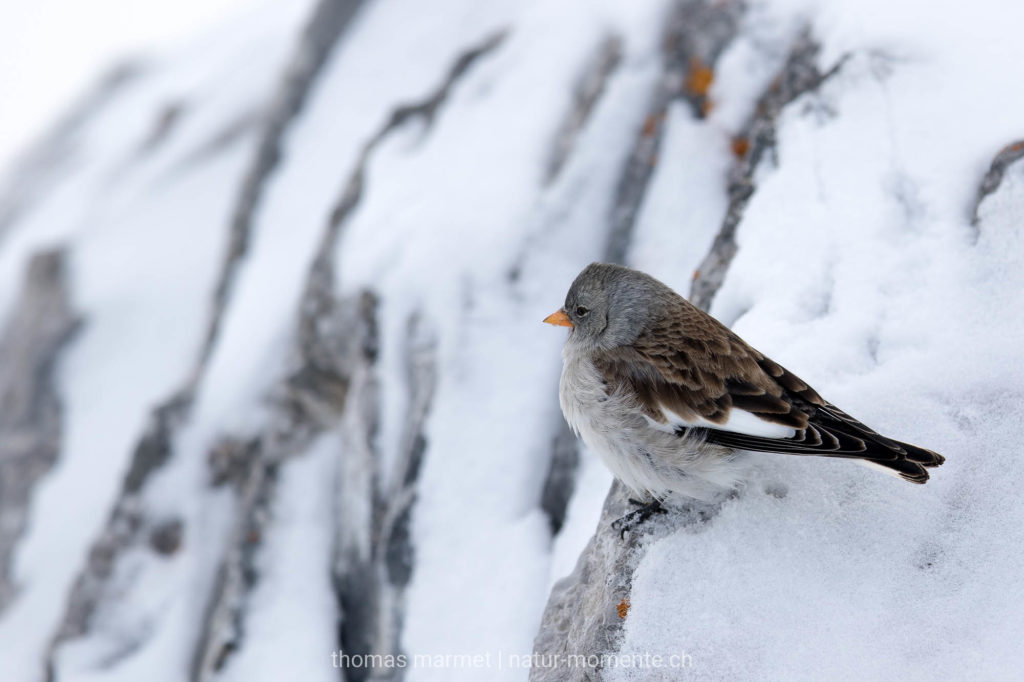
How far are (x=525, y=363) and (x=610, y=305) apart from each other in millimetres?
1892

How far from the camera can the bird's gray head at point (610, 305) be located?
443cm

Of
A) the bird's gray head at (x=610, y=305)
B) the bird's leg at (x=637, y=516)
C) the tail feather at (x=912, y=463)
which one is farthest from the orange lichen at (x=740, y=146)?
the tail feather at (x=912, y=463)

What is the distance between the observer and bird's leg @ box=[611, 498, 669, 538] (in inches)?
160

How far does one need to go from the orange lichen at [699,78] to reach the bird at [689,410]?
2874 millimetres

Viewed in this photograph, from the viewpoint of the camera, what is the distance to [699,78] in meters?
6.80

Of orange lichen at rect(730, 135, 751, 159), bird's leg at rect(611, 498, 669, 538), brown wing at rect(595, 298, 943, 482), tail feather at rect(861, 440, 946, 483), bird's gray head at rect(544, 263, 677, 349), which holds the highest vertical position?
orange lichen at rect(730, 135, 751, 159)

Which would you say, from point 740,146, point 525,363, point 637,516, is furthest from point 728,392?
point 740,146

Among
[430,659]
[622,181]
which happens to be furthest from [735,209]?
[430,659]

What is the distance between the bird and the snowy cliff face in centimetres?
32

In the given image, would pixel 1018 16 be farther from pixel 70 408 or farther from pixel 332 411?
pixel 70 408

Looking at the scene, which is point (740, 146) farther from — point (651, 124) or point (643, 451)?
point (643, 451)

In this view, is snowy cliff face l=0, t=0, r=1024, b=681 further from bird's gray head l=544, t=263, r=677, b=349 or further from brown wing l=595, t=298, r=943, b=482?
bird's gray head l=544, t=263, r=677, b=349

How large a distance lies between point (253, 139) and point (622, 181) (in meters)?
6.73

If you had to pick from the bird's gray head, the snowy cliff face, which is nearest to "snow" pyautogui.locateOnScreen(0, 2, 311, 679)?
the snowy cliff face
